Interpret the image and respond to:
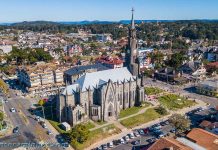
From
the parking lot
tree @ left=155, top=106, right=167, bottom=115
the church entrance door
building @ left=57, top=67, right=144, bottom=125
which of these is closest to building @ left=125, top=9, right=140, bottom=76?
building @ left=57, top=67, right=144, bottom=125

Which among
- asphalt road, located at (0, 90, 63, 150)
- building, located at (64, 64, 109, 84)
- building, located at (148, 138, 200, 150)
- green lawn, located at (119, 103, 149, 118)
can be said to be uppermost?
building, located at (64, 64, 109, 84)

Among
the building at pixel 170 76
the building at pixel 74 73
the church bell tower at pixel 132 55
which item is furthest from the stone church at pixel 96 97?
the building at pixel 170 76

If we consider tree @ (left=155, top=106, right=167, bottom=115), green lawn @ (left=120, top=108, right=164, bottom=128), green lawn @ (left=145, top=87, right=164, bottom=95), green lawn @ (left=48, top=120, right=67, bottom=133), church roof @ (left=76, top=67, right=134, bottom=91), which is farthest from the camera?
green lawn @ (left=145, top=87, right=164, bottom=95)

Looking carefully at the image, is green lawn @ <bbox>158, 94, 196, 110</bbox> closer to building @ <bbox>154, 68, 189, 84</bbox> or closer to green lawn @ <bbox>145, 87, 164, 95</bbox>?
green lawn @ <bbox>145, 87, 164, 95</bbox>

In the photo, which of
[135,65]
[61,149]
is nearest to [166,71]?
[135,65]

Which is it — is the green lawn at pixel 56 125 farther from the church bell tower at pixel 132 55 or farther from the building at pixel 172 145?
the church bell tower at pixel 132 55

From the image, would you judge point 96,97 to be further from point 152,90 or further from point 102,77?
point 152,90
